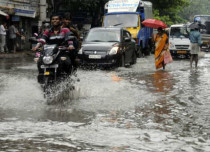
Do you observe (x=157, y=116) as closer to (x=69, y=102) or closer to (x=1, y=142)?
(x=69, y=102)

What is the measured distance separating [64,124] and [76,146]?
55.1 inches

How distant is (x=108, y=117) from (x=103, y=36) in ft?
39.4

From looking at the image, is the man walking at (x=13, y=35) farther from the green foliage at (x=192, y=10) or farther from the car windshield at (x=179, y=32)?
the green foliage at (x=192, y=10)

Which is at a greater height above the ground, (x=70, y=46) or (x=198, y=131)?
(x=70, y=46)

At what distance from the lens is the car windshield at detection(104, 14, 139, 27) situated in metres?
25.8

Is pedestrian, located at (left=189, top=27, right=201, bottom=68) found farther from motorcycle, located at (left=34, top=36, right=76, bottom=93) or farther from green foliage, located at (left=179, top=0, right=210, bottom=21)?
green foliage, located at (left=179, top=0, right=210, bottom=21)

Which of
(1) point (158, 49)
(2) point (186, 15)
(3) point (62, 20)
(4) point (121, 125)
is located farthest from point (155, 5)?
(2) point (186, 15)

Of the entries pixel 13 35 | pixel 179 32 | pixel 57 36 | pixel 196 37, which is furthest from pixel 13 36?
pixel 57 36

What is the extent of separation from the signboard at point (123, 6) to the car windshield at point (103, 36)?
7.08 m

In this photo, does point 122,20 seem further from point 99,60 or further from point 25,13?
point 25,13

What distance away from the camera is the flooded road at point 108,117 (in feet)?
19.8

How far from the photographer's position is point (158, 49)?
18.6 meters

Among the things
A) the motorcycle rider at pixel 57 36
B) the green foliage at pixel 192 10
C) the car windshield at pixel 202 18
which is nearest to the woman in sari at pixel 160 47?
the motorcycle rider at pixel 57 36

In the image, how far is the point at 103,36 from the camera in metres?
19.8
